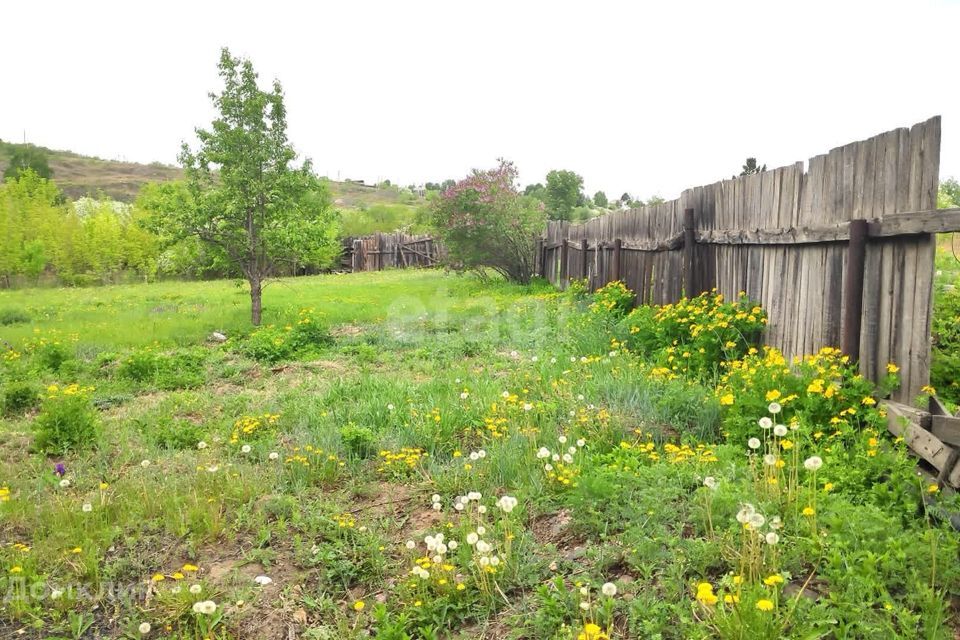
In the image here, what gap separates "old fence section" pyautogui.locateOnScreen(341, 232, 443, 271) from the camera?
29938 mm

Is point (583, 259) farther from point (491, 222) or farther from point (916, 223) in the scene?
point (916, 223)

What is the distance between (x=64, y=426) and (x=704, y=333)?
5404 millimetres

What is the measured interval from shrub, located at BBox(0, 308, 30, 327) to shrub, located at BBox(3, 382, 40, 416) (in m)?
7.61

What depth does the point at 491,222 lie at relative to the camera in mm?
18219

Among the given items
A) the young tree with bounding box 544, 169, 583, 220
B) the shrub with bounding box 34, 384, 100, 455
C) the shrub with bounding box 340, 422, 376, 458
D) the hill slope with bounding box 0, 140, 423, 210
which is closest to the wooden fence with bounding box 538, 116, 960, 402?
the shrub with bounding box 340, 422, 376, 458

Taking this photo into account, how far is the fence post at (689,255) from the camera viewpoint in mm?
7164

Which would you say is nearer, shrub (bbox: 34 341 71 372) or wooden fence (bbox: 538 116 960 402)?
wooden fence (bbox: 538 116 960 402)

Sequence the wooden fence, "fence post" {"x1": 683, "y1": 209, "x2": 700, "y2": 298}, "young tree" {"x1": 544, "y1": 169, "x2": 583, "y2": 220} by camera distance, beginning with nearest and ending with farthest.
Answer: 1. the wooden fence
2. "fence post" {"x1": 683, "y1": 209, "x2": 700, "y2": 298}
3. "young tree" {"x1": 544, "y1": 169, "x2": 583, "y2": 220}

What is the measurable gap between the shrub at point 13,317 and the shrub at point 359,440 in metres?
11.4

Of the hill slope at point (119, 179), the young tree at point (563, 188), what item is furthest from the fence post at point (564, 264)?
the hill slope at point (119, 179)

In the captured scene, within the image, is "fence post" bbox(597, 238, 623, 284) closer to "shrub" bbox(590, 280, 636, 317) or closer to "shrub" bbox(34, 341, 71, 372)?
"shrub" bbox(590, 280, 636, 317)

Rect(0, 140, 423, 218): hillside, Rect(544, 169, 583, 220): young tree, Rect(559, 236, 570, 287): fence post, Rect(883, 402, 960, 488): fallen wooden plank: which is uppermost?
Rect(0, 140, 423, 218): hillside

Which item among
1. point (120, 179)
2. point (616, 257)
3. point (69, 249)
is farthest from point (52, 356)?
point (120, 179)

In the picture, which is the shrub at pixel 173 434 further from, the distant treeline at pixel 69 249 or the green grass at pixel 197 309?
the distant treeline at pixel 69 249
